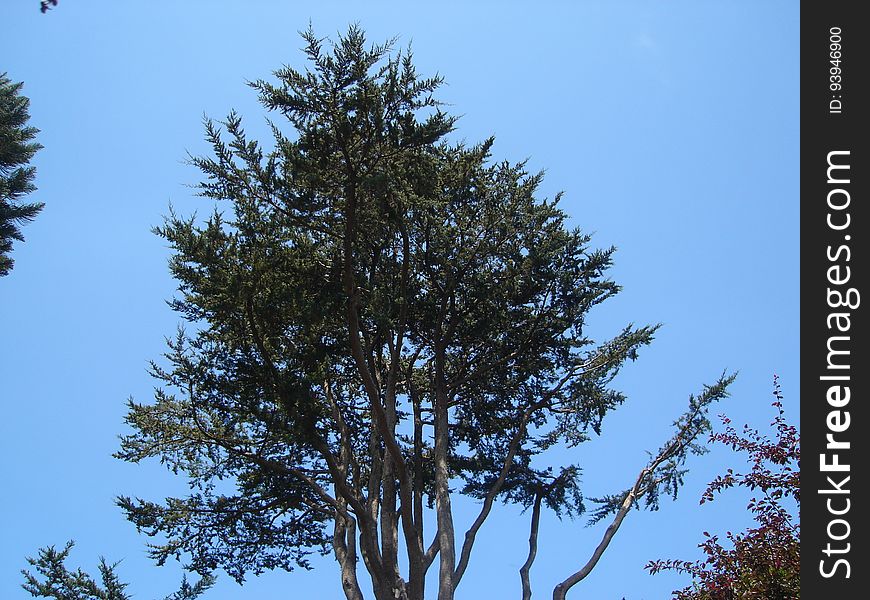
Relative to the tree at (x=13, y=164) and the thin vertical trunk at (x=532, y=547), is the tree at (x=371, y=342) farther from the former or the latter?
the tree at (x=13, y=164)

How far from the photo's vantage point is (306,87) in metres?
12.6

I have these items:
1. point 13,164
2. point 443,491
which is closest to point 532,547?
point 443,491

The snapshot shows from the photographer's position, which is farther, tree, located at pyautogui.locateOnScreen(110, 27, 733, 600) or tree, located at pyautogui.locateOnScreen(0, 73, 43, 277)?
tree, located at pyautogui.locateOnScreen(0, 73, 43, 277)

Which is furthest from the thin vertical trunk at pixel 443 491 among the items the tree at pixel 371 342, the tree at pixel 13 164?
the tree at pixel 13 164

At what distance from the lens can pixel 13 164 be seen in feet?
70.9

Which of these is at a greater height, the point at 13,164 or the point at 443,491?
the point at 13,164

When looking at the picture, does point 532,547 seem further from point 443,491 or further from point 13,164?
point 13,164

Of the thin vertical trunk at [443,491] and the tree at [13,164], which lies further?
the tree at [13,164]

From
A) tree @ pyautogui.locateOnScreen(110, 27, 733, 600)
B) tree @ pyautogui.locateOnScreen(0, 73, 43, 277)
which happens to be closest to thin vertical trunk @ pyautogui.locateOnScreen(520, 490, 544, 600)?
tree @ pyautogui.locateOnScreen(110, 27, 733, 600)

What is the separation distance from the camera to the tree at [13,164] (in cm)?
2100

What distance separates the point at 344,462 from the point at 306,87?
7420mm

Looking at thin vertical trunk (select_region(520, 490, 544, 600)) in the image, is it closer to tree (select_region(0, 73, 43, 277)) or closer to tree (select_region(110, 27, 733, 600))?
tree (select_region(110, 27, 733, 600))

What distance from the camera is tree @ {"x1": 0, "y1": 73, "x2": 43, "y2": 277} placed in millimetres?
21000
